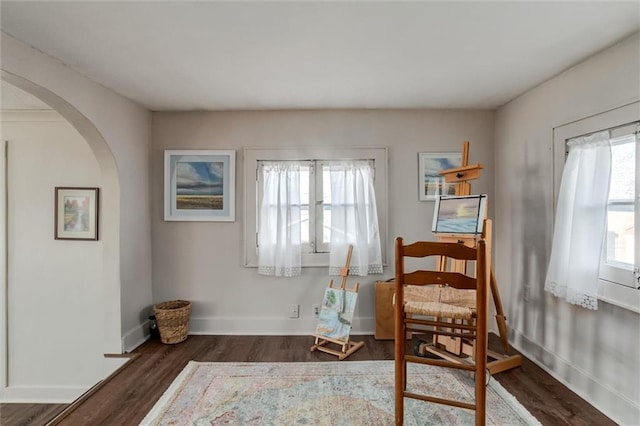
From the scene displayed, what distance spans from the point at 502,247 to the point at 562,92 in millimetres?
1544

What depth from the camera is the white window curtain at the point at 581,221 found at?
203 cm

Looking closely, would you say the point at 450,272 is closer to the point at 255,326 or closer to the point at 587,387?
the point at 587,387

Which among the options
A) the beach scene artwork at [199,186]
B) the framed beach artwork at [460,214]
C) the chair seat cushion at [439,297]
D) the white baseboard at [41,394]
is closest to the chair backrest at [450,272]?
the chair seat cushion at [439,297]

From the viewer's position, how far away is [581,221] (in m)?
2.11

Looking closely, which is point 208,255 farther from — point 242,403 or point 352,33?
point 352,33

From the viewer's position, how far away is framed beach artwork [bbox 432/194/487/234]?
2422 mm

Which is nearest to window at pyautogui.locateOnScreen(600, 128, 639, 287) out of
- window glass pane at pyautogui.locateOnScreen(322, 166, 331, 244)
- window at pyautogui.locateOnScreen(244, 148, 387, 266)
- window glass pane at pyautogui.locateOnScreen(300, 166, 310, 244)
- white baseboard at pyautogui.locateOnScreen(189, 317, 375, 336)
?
window at pyautogui.locateOnScreen(244, 148, 387, 266)

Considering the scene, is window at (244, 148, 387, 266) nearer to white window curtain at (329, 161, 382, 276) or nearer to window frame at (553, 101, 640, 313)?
white window curtain at (329, 161, 382, 276)

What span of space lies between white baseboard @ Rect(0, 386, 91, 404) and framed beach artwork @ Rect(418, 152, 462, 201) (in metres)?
4.09

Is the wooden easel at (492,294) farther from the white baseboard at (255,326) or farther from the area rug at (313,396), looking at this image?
the white baseboard at (255,326)

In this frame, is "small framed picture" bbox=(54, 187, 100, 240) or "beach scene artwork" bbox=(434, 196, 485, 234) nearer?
"beach scene artwork" bbox=(434, 196, 485, 234)

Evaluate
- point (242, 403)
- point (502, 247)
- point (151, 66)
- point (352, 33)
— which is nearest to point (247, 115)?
point (151, 66)

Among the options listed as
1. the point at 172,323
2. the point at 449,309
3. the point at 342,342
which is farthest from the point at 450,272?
the point at 172,323

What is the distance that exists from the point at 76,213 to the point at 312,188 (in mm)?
2396
